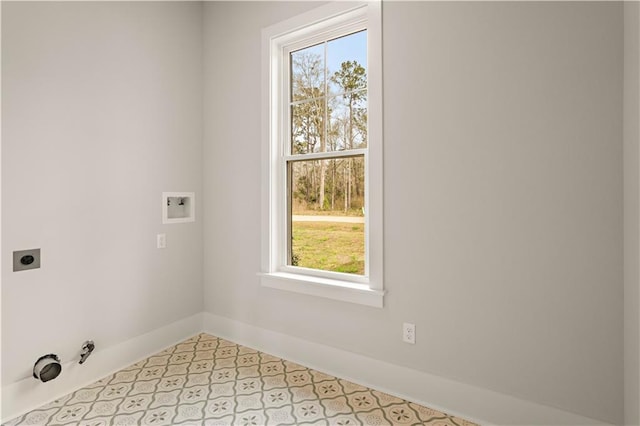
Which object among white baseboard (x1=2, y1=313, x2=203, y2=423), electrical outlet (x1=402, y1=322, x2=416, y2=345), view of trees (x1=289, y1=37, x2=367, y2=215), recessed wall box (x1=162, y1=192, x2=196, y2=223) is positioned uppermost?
view of trees (x1=289, y1=37, x2=367, y2=215)

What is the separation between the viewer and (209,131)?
2.83 metres

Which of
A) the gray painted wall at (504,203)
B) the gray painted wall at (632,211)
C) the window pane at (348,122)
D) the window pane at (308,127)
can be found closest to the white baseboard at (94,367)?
the gray painted wall at (504,203)

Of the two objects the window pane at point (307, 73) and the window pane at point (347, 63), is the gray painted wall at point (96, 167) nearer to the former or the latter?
the window pane at point (307, 73)

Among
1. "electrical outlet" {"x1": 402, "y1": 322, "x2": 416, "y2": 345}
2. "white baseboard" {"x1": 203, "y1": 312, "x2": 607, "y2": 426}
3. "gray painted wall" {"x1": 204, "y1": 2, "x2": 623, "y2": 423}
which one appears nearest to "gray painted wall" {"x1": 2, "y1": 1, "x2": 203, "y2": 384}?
"white baseboard" {"x1": 203, "y1": 312, "x2": 607, "y2": 426}

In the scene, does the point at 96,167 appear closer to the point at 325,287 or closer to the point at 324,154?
the point at 324,154

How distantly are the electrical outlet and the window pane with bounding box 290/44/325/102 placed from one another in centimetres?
163

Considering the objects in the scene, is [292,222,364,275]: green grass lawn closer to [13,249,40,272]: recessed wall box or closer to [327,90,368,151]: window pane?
[327,90,368,151]: window pane

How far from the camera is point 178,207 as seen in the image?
2.75m

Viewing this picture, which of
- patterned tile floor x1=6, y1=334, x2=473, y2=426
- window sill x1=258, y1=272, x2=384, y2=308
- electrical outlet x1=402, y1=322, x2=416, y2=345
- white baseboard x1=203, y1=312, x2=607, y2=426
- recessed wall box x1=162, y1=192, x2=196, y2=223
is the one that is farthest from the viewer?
recessed wall box x1=162, y1=192, x2=196, y2=223

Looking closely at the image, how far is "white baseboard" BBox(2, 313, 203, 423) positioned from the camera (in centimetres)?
183

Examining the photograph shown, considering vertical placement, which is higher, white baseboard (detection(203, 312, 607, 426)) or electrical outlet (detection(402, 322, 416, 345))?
electrical outlet (detection(402, 322, 416, 345))

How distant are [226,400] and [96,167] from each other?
167 cm

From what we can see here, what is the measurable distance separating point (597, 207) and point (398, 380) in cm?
137

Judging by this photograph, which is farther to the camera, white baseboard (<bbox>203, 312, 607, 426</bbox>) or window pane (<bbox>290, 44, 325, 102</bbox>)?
window pane (<bbox>290, 44, 325, 102</bbox>)
